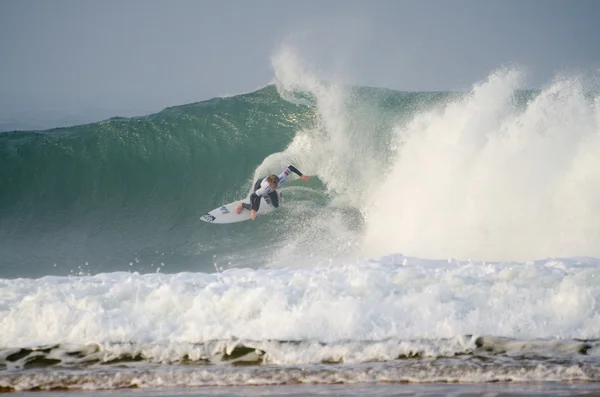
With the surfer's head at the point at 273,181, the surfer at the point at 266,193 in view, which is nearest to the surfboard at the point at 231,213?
the surfer at the point at 266,193

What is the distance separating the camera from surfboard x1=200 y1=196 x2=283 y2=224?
11.9 meters

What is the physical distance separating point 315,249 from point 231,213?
2340 mm

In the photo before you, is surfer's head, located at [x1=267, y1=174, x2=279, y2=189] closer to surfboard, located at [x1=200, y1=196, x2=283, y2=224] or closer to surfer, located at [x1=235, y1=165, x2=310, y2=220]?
surfer, located at [x1=235, y1=165, x2=310, y2=220]

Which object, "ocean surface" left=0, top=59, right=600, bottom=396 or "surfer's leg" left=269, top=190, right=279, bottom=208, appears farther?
"surfer's leg" left=269, top=190, right=279, bottom=208

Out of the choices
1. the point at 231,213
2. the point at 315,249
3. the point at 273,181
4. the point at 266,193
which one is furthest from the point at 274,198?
the point at 315,249

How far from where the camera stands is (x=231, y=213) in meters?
12.0

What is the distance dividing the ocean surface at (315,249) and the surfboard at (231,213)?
189mm

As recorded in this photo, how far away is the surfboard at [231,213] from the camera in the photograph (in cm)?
1188

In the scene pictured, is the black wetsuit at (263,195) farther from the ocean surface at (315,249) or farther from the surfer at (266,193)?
the ocean surface at (315,249)

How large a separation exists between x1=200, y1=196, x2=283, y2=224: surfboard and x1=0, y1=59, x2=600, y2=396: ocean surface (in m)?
0.19

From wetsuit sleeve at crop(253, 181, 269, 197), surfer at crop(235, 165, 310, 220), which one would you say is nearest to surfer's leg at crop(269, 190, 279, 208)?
surfer at crop(235, 165, 310, 220)

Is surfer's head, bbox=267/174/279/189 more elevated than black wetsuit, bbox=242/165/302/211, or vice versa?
surfer's head, bbox=267/174/279/189

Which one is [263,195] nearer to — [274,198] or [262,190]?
[262,190]

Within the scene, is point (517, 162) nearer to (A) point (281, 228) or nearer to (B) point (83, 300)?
(A) point (281, 228)
